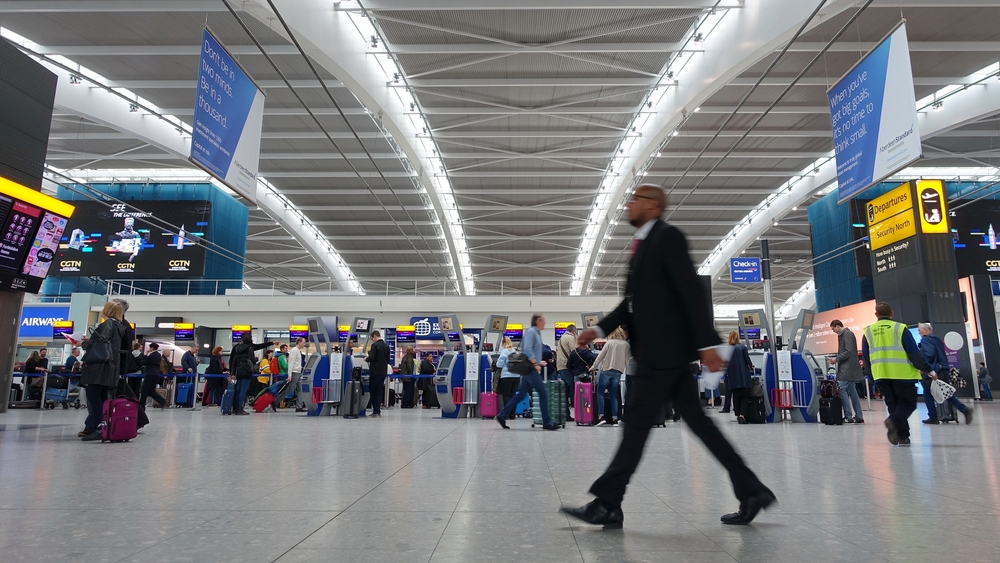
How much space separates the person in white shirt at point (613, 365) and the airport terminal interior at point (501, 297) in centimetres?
5

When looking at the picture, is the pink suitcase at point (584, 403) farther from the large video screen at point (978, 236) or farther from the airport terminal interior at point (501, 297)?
the large video screen at point (978, 236)

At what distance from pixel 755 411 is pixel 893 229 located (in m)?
9.36

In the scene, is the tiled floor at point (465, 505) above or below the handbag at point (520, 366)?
below

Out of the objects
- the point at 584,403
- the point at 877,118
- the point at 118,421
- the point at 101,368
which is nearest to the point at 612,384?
the point at 584,403

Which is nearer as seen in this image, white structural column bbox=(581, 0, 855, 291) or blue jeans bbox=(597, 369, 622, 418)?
blue jeans bbox=(597, 369, 622, 418)

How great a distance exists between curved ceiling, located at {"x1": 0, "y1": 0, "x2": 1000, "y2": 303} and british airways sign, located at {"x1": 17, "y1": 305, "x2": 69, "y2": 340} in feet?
18.9

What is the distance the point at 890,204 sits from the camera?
16516 mm

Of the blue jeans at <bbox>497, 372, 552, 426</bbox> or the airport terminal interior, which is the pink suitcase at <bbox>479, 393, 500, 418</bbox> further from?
the blue jeans at <bbox>497, 372, 552, 426</bbox>

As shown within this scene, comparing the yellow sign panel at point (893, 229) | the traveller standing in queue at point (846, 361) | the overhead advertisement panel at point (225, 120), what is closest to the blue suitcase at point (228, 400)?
the overhead advertisement panel at point (225, 120)

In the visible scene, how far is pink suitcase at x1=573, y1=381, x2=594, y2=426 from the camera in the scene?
9.85 m

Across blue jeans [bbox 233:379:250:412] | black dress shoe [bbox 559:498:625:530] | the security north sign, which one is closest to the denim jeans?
black dress shoe [bbox 559:498:625:530]

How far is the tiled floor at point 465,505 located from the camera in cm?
215

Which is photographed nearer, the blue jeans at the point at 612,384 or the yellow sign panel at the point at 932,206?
the blue jeans at the point at 612,384

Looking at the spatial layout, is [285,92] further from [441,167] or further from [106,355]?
[106,355]
